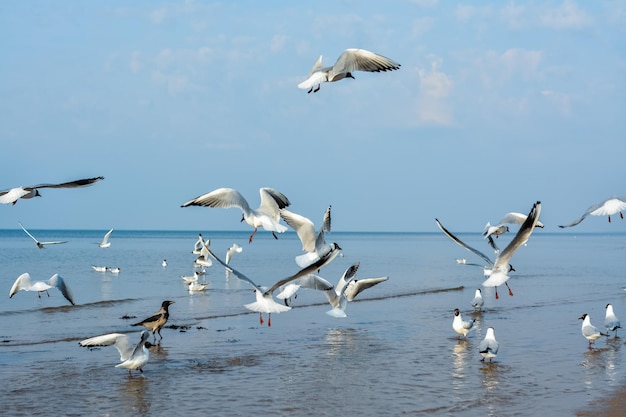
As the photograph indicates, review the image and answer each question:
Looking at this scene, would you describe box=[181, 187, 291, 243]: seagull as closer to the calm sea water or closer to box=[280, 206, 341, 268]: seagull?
box=[280, 206, 341, 268]: seagull

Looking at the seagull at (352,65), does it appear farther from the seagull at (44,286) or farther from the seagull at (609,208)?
the seagull at (44,286)

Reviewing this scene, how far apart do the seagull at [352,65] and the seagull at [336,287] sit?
329cm

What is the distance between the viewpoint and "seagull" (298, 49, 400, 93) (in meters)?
12.4

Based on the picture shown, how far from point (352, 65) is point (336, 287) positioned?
14.8ft

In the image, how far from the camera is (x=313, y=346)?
1468 centimetres

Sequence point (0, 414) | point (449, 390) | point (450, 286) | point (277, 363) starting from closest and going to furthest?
point (0, 414) → point (449, 390) → point (277, 363) → point (450, 286)

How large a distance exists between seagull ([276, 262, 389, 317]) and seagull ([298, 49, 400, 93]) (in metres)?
3.29

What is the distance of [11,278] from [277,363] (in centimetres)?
2205

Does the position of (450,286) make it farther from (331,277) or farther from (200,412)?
(200,412)

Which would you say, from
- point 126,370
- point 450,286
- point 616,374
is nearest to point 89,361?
point 126,370

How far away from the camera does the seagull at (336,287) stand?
42.4 feet

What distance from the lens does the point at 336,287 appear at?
580 inches

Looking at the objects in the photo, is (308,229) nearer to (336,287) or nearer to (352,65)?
(336,287)

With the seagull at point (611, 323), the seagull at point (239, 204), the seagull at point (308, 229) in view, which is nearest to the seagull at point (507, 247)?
the seagull at point (308, 229)
